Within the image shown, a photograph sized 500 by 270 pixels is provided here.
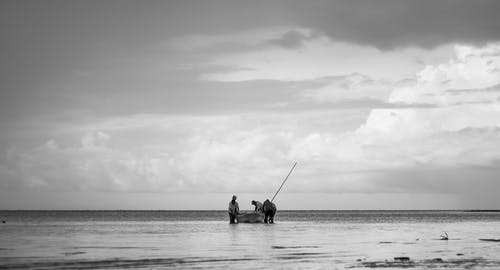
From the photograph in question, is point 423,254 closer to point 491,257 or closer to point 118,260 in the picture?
point 491,257

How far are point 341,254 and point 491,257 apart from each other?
5.83 metres

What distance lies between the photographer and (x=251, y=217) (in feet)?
206

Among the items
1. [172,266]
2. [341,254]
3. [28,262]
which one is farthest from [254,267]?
[28,262]

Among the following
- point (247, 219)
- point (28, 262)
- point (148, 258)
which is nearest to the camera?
point (28, 262)

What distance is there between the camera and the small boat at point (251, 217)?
62.8 m

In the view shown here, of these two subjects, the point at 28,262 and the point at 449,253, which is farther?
the point at 449,253

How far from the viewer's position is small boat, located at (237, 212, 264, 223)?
6281cm

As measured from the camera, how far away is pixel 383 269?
2064 cm

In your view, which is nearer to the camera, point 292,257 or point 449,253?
point 292,257

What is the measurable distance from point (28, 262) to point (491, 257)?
1738 cm

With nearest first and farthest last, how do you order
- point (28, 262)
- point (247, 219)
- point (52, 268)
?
1. point (52, 268)
2. point (28, 262)
3. point (247, 219)

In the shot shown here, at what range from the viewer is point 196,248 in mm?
28938

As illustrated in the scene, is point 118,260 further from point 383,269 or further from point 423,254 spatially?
point 423,254

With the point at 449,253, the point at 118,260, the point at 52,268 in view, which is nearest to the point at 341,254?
the point at 449,253
